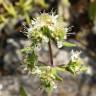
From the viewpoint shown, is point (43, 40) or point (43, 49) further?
point (43, 49)

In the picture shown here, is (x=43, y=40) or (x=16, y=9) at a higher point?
(x=16, y=9)

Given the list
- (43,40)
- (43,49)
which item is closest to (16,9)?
(43,49)

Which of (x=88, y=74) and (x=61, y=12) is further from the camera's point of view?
(x=61, y=12)

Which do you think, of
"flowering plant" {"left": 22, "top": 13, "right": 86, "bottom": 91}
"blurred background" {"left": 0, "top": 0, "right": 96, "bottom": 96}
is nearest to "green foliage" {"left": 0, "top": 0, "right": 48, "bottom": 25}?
"blurred background" {"left": 0, "top": 0, "right": 96, "bottom": 96}

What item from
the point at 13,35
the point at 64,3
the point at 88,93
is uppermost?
the point at 64,3

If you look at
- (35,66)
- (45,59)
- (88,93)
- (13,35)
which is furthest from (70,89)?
(35,66)

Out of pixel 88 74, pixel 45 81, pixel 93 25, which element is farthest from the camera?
pixel 93 25

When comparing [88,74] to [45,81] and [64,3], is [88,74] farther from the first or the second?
[45,81]

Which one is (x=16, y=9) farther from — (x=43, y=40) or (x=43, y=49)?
(x=43, y=40)
